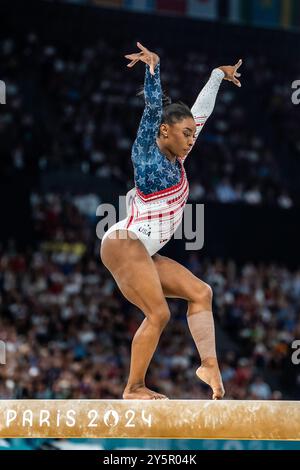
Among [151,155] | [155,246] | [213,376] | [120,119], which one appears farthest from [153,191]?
[120,119]

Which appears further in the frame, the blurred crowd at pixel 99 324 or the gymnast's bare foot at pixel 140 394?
the blurred crowd at pixel 99 324

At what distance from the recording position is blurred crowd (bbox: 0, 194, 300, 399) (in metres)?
12.3

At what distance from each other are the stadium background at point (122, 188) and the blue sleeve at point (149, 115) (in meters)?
3.57

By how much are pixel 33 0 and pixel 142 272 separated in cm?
1411

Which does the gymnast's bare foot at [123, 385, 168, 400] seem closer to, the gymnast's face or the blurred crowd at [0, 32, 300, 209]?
the gymnast's face

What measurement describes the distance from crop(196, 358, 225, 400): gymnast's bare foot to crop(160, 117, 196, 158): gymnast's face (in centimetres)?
143

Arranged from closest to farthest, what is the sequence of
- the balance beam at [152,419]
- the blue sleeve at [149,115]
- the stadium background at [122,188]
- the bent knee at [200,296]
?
the balance beam at [152,419] < the blue sleeve at [149,115] < the bent knee at [200,296] < the stadium background at [122,188]

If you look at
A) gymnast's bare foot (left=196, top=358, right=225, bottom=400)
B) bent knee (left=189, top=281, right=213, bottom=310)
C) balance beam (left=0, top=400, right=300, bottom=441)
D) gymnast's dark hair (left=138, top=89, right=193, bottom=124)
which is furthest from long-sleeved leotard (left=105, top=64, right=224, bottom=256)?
balance beam (left=0, top=400, right=300, bottom=441)

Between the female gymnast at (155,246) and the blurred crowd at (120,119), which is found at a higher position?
the blurred crowd at (120,119)

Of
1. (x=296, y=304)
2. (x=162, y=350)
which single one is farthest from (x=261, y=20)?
(x=162, y=350)

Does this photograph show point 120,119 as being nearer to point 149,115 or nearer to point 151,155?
point 151,155

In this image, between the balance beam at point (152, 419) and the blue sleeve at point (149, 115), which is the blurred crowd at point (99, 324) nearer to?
the balance beam at point (152, 419)

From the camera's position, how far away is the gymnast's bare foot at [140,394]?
20.6 ft

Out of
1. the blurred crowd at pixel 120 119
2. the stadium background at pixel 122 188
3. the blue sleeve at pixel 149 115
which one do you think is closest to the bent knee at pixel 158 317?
the blue sleeve at pixel 149 115
